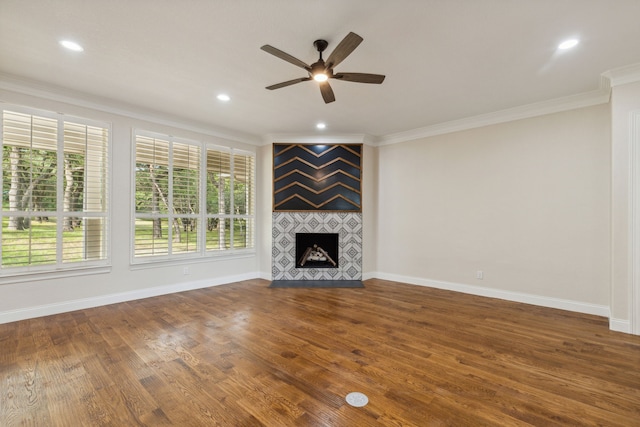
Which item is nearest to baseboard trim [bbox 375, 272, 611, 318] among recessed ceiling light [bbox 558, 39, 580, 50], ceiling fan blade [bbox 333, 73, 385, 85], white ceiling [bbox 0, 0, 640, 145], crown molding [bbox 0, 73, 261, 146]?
white ceiling [bbox 0, 0, 640, 145]

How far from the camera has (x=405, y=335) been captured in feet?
10.1

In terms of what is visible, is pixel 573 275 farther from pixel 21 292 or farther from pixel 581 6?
pixel 21 292

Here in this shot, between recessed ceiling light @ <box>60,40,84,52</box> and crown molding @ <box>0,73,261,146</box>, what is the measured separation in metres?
1.23

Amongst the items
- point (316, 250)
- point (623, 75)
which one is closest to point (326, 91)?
point (623, 75)

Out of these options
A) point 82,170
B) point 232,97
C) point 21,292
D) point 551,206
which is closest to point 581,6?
point 551,206

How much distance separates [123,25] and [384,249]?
16.6ft

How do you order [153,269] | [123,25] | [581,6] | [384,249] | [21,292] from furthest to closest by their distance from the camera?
[384,249] < [153,269] < [21,292] < [123,25] < [581,6]

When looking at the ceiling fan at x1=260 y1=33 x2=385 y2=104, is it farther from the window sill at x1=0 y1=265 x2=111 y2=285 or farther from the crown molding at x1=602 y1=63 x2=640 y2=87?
the window sill at x1=0 y1=265 x2=111 y2=285

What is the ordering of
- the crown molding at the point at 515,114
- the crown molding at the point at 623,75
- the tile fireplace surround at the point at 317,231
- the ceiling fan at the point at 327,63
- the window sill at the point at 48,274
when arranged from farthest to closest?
the tile fireplace surround at the point at 317,231 → the crown molding at the point at 515,114 → the window sill at the point at 48,274 → the crown molding at the point at 623,75 → the ceiling fan at the point at 327,63

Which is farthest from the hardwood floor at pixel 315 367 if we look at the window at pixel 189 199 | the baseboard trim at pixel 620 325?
the window at pixel 189 199

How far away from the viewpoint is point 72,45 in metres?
2.74

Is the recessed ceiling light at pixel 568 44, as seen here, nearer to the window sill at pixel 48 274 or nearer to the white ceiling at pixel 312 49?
the white ceiling at pixel 312 49

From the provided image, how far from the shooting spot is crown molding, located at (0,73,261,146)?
Result: 3.44 m

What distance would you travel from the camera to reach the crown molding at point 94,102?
344 centimetres
